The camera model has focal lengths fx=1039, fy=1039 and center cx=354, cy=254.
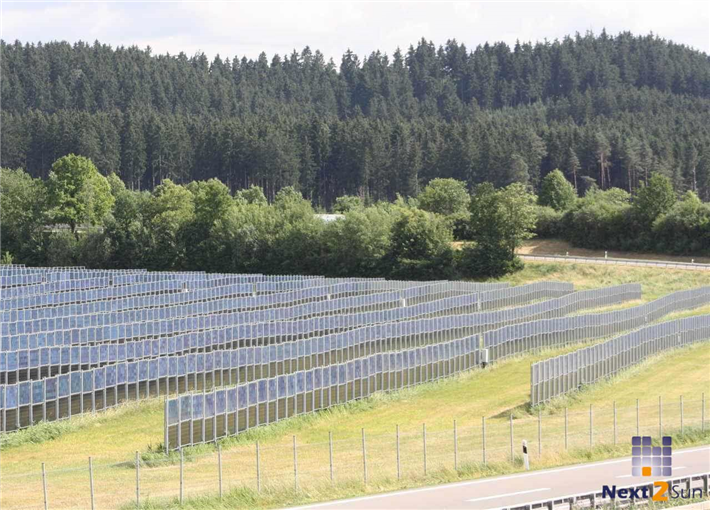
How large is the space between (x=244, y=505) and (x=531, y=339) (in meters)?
37.2

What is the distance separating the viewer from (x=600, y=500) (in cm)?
2897

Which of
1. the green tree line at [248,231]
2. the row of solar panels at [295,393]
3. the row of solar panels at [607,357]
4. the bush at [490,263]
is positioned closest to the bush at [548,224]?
the green tree line at [248,231]

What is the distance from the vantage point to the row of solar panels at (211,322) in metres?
59.1

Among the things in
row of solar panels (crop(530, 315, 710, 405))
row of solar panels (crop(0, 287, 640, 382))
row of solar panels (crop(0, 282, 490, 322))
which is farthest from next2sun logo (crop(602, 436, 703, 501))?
row of solar panels (crop(0, 282, 490, 322))

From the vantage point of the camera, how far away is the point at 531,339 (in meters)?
64.1

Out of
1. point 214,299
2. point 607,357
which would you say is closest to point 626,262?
point 214,299

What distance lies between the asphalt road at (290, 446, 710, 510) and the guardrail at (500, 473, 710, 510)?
1231 mm

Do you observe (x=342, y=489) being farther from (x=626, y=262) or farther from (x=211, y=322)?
(x=626, y=262)

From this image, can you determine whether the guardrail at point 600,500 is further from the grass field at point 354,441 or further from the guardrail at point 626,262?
the guardrail at point 626,262

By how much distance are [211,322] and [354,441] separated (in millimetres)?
30867

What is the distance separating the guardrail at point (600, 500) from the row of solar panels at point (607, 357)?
17.3m

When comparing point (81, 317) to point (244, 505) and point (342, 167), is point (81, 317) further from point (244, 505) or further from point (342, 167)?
point (342, 167)

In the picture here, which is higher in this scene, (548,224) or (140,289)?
(548,224)

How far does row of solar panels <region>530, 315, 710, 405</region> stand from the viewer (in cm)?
4928
